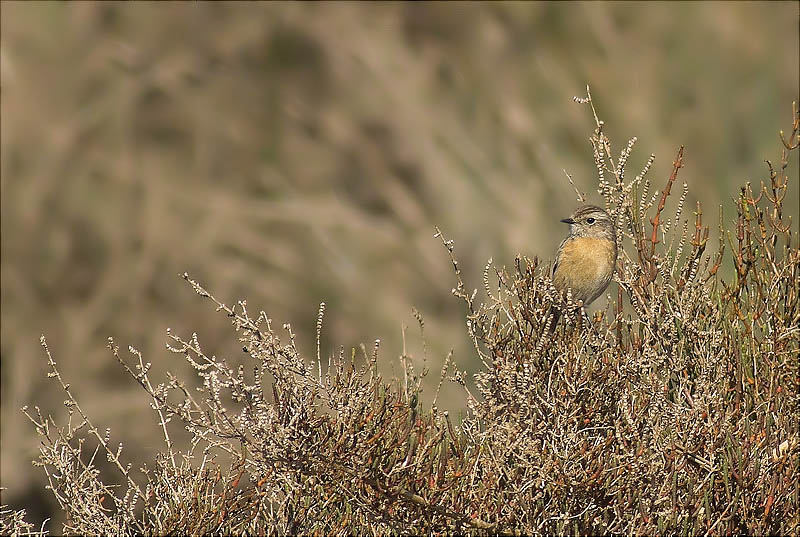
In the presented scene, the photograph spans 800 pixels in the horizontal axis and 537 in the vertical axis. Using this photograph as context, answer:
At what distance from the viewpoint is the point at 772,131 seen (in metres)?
12.2

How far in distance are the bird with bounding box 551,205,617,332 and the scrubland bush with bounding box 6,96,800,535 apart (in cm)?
91

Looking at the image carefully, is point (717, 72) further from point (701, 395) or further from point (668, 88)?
point (701, 395)

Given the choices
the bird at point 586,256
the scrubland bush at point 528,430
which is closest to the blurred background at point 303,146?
the bird at point 586,256

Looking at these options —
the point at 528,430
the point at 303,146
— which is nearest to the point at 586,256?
the point at 528,430

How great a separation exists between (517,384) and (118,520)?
166cm

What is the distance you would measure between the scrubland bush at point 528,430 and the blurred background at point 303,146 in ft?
24.2

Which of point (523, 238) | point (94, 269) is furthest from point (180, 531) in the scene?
point (94, 269)

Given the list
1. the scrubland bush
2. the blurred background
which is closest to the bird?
the scrubland bush

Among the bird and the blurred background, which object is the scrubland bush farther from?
the blurred background

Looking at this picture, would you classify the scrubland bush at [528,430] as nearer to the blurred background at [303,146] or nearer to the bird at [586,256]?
the bird at [586,256]

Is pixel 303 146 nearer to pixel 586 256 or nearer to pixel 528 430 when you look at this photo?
pixel 586 256

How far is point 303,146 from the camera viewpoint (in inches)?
749

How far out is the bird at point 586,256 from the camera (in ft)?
18.5

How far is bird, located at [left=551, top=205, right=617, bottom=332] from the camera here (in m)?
5.63
